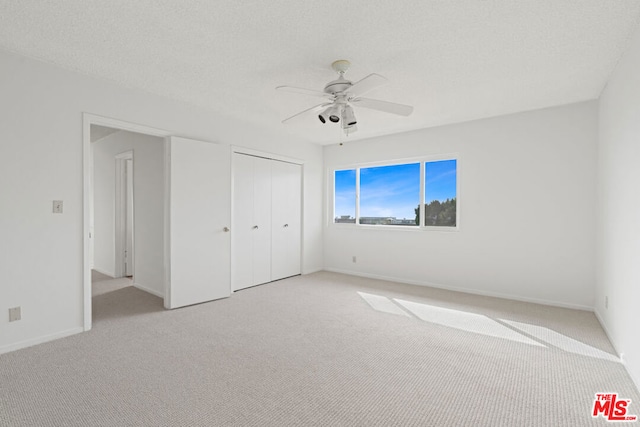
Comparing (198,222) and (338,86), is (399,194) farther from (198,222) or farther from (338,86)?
(198,222)

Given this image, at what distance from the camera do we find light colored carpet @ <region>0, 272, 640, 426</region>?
180 cm

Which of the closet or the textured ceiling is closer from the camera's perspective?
the textured ceiling

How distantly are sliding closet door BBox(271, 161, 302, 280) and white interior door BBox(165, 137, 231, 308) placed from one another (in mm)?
1022

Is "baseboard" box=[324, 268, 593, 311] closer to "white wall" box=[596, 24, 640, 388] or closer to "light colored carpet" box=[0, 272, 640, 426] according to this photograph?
"light colored carpet" box=[0, 272, 640, 426]

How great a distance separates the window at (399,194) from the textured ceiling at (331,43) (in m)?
1.54

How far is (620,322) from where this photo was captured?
2.49m

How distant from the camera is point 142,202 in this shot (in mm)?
4520

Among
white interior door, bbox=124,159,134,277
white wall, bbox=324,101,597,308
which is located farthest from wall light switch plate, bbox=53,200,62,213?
white wall, bbox=324,101,597,308

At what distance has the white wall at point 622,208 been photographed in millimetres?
2128

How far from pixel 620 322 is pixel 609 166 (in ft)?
4.74

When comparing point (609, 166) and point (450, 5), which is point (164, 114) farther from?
point (609, 166)

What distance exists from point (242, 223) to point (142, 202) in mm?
1487

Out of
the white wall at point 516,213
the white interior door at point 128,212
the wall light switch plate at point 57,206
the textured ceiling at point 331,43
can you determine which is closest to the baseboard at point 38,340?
the wall light switch plate at point 57,206

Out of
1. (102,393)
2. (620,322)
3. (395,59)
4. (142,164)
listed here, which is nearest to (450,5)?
(395,59)
